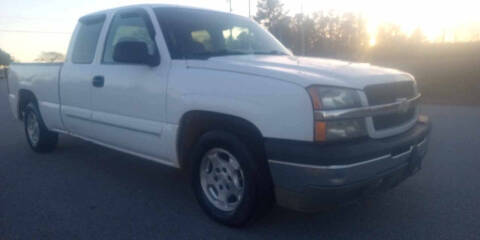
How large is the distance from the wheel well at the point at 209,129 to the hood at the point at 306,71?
39 cm

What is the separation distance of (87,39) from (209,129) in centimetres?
252

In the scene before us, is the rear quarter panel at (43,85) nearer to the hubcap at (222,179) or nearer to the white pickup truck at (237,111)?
the white pickup truck at (237,111)

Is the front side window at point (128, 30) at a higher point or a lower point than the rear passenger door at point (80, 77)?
higher

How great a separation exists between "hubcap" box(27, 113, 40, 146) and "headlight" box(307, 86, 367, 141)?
15.8 feet

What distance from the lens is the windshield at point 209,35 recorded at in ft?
12.9

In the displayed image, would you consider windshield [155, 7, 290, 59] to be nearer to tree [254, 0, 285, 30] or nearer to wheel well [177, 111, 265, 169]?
wheel well [177, 111, 265, 169]

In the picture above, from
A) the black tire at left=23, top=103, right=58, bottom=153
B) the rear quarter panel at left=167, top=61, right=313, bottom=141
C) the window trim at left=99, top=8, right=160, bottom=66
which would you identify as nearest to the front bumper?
the rear quarter panel at left=167, top=61, right=313, bottom=141

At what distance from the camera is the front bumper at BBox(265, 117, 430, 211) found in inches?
107

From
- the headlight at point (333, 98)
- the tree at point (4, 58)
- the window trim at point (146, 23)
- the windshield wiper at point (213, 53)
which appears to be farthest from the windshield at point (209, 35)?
the tree at point (4, 58)

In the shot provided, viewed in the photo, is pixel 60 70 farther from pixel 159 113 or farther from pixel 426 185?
pixel 426 185

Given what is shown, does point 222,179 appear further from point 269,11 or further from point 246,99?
point 269,11

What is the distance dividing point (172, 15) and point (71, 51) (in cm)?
182

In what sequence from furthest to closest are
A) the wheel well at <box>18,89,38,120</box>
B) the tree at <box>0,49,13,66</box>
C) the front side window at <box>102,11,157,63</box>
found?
the tree at <box>0,49,13,66</box> → the wheel well at <box>18,89,38,120</box> → the front side window at <box>102,11,157,63</box>

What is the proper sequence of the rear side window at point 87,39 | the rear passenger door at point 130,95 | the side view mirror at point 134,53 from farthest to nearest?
1. the rear side window at point 87,39
2. the rear passenger door at point 130,95
3. the side view mirror at point 134,53
